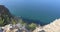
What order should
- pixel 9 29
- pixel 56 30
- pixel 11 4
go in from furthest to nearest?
1. pixel 11 4
2. pixel 56 30
3. pixel 9 29

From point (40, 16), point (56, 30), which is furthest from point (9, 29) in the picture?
point (40, 16)

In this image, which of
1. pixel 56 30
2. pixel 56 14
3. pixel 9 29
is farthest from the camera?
pixel 56 14

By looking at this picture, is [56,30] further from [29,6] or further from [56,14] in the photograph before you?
[29,6]

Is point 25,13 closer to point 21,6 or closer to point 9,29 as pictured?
point 21,6

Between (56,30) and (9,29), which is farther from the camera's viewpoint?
(56,30)

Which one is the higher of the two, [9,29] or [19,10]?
[19,10]

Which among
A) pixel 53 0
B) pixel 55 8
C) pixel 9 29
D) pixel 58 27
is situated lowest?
pixel 9 29
